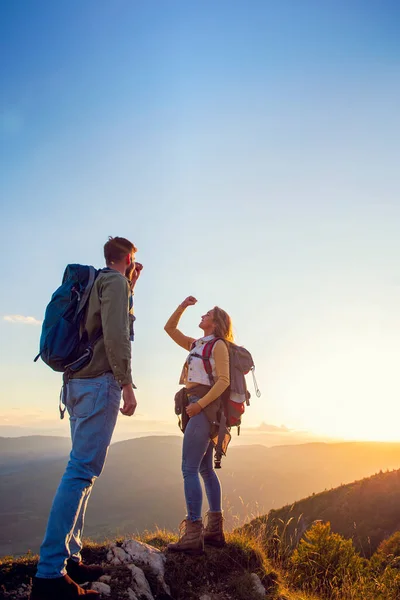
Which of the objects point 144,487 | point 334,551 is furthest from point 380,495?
point 144,487

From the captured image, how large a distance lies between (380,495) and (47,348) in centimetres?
3053

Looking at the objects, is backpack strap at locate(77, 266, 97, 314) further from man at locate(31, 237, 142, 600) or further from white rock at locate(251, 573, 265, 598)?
white rock at locate(251, 573, 265, 598)

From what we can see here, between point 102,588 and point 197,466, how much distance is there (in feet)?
4.83

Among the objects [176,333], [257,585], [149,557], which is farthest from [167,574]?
[176,333]

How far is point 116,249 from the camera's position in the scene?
377 centimetres

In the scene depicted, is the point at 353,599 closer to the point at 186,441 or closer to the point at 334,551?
the point at 334,551

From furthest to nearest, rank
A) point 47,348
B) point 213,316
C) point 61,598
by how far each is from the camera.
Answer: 1. point 213,316
2. point 47,348
3. point 61,598

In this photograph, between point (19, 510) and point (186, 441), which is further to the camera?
point (19, 510)

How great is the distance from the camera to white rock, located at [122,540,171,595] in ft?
13.1

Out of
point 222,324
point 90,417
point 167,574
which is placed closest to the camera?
point 90,417

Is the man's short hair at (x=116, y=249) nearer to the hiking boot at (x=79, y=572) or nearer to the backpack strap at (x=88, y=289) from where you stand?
the backpack strap at (x=88, y=289)

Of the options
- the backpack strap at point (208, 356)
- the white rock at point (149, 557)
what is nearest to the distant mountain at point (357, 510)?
the white rock at point (149, 557)

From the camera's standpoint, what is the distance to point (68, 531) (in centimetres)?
273

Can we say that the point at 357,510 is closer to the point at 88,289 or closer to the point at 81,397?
the point at 81,397
